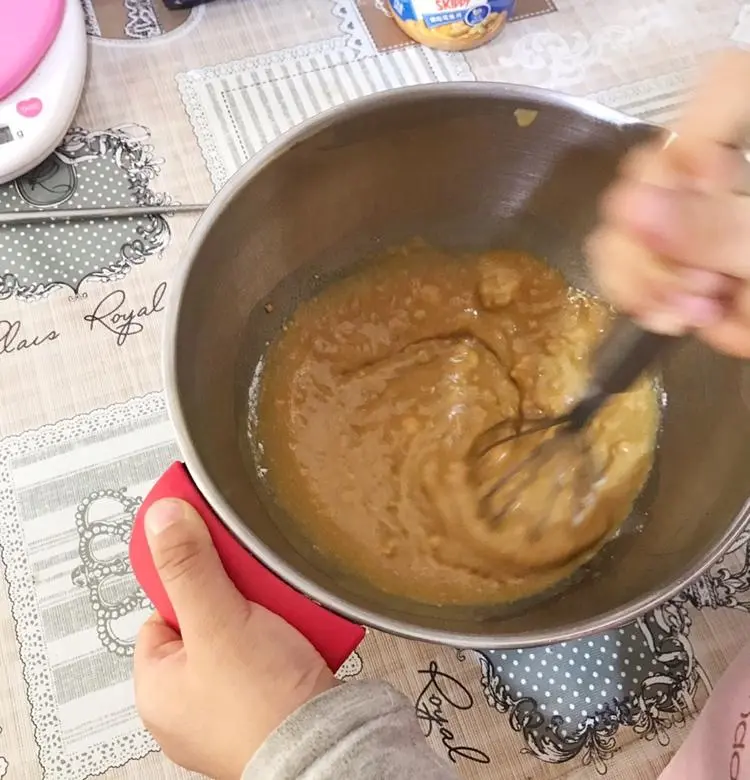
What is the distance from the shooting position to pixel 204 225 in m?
0.53

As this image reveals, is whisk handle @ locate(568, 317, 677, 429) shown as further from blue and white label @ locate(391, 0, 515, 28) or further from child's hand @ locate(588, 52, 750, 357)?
blue and white label @ locate(391, 0, 515, 28)

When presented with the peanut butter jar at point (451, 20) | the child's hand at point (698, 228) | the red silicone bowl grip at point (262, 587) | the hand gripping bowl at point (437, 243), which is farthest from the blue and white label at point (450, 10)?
the red silicone bowl grip at point (262, 587)

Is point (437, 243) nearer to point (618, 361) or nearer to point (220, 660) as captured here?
point (618, 361)

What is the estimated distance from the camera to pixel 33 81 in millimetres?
750

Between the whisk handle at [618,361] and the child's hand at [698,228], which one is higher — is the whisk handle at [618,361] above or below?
below

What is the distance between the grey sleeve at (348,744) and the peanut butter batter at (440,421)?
101 millimetres

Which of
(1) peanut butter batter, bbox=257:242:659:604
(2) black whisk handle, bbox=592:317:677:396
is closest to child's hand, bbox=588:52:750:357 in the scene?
(2) black whisk handle, bbox=592:317:677:396

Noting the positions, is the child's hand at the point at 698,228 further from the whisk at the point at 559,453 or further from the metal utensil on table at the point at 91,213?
the metal utensil on table at the point at 91,213

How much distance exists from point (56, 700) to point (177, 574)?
20 cm

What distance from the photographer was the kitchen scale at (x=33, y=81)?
729 millimetres

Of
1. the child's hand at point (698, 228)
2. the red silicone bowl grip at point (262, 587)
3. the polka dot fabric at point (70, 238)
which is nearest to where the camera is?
the child's hand at point (698, 228)

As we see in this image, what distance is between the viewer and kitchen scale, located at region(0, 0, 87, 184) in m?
0.73

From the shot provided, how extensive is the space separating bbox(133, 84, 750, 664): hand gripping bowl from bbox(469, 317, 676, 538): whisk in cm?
5

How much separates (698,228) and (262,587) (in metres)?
0.33
